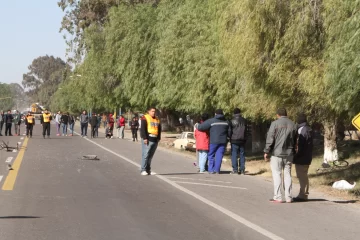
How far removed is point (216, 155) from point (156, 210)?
339 inches

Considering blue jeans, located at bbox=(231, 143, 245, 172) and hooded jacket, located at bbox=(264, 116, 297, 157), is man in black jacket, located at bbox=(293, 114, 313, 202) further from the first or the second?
blue jeans, located at bbox=(231, 143, 245, 172)

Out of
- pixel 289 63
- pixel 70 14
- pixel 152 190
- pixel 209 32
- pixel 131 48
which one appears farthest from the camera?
pixel 70 14

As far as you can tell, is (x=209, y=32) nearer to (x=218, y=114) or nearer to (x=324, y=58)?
(x=218, y=114)

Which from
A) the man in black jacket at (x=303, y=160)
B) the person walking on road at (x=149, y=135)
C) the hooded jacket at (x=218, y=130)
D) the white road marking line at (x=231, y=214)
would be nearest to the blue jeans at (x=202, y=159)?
the hooded jacket at (x=218, y=130)

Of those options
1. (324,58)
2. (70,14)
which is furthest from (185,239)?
(70,14)

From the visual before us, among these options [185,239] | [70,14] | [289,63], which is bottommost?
[185,239]

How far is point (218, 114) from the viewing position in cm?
2103

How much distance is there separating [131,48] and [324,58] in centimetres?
3060

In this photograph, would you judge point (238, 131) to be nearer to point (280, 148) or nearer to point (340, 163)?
point (340, 163)

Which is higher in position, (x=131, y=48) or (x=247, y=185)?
(x=131, y=48)

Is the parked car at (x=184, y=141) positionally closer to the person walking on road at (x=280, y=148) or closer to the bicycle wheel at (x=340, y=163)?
the bicycle wheel at (x=340, y=163)

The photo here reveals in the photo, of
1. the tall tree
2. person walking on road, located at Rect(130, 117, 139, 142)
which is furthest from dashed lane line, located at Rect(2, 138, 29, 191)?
the tall tree

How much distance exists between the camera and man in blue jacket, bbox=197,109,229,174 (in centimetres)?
2072

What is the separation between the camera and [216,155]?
2081 cm
